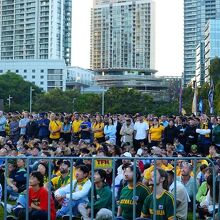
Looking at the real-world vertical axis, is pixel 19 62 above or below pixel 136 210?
above

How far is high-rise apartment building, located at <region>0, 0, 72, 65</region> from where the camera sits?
15375cm

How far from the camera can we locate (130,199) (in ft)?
26.8

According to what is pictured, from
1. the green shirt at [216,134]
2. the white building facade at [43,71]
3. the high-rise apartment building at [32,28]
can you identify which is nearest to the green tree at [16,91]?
the white building facade at [43,71]

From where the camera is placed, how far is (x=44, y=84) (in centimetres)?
13612

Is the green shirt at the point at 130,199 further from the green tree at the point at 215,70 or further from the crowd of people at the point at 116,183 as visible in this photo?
the green tree at the point at 215,70

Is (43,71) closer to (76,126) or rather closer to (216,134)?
(76,126)

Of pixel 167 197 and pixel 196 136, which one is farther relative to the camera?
pixel 196 136

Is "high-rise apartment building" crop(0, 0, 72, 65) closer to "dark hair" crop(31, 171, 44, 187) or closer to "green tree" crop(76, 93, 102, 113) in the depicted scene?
"green tree" crop(76, 93, 102, 113)

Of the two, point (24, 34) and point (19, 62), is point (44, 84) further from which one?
point (24, 34)

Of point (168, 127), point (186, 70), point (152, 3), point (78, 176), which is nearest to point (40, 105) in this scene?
point (168, 127)

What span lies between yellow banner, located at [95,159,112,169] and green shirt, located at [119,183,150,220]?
0.75 meters

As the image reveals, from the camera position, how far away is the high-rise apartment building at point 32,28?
15375 cm

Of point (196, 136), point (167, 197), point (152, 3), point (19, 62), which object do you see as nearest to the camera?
point (167, 197)

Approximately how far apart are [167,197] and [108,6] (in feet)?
642
